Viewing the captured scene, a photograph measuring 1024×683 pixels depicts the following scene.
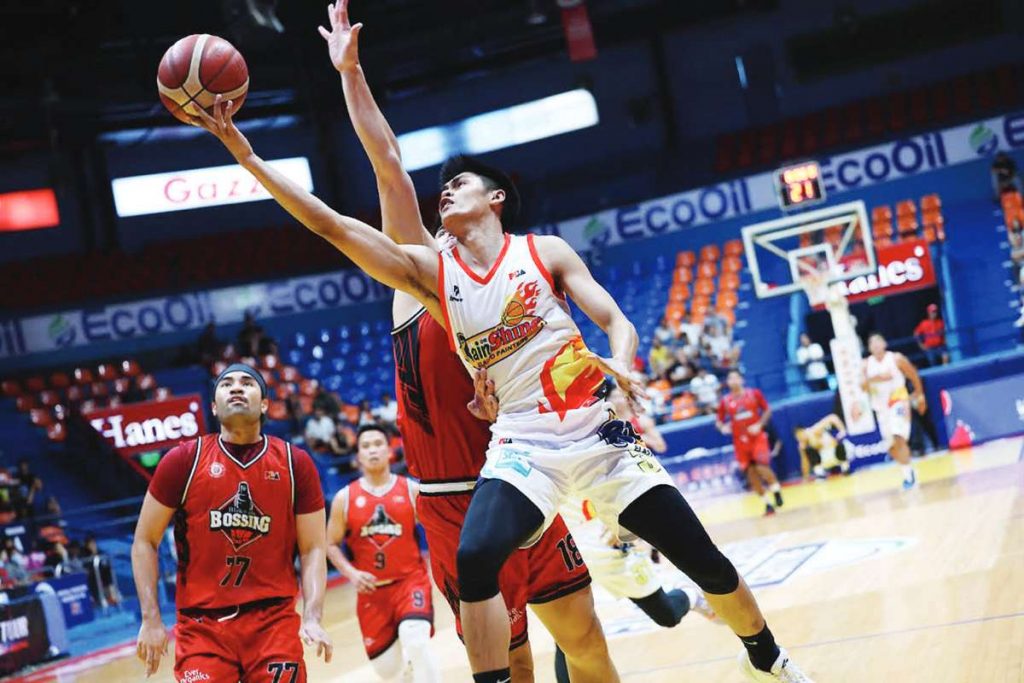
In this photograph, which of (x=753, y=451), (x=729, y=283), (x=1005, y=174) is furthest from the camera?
(x=729, y=283)

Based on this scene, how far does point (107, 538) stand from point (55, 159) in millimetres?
10805

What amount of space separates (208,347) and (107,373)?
6.11 feet

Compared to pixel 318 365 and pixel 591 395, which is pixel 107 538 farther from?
pixel 591 395

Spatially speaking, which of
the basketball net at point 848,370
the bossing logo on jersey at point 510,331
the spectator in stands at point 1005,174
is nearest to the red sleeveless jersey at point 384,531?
the bossing logo on jersey at point 510,331

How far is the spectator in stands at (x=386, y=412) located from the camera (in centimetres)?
1889

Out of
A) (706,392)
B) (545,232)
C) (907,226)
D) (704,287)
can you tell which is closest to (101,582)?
(706,392)

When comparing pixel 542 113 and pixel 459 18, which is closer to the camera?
pixel 459 18

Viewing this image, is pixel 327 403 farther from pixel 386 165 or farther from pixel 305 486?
pixel 386 165

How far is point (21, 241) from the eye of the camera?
77.6 ft

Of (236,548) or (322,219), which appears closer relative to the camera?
(322,219)

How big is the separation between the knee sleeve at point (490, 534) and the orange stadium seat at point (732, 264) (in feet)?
65.6

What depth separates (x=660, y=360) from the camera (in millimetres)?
20047

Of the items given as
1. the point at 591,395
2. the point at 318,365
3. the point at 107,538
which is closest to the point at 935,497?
the point at 591,395

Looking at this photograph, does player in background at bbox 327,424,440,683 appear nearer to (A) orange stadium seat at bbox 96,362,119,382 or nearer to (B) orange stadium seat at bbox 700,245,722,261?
(A) orange stadium seat at bbox 96,362,119,382
